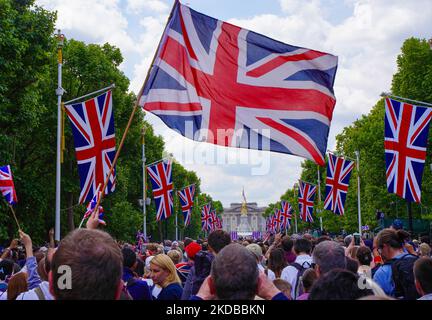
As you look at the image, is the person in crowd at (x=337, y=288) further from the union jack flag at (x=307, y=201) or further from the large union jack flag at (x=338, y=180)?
the union jack flag at (x=307, y=201)

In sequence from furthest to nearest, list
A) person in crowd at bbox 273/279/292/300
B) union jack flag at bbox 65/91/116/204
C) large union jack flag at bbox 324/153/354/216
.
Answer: large union jack flag at bbox 324/153/354/216, union jack flag at bbox 65/91/116/204, person in crowd at bbox 273/279/292/300

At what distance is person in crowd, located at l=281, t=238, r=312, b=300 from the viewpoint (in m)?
7.71

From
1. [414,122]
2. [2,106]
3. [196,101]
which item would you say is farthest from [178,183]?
[196,101]

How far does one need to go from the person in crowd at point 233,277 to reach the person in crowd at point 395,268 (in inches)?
119

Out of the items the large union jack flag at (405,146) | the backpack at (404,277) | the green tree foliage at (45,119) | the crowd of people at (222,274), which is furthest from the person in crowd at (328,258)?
the green tree foliage at (45,119)

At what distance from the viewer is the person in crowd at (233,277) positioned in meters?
3.67

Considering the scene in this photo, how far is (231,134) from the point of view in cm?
867

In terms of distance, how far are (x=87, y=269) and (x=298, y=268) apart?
5532 mm

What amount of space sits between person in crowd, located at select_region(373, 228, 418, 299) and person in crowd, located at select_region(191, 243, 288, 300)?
9.88 feet

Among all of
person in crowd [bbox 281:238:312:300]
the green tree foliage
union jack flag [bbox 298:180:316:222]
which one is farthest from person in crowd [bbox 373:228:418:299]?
union jack flag [bbox 298:180:316:222]

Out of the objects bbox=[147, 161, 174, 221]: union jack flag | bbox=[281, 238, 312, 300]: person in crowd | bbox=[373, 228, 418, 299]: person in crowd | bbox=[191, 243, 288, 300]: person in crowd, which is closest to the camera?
bbox=[191, 243, 288, 300]: person in crowd

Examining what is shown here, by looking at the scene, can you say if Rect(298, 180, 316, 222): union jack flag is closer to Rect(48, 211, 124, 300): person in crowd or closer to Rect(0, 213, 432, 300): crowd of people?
Rect(0, 213, 432, 300): crowd of people

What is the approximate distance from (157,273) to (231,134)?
8.89 ft
